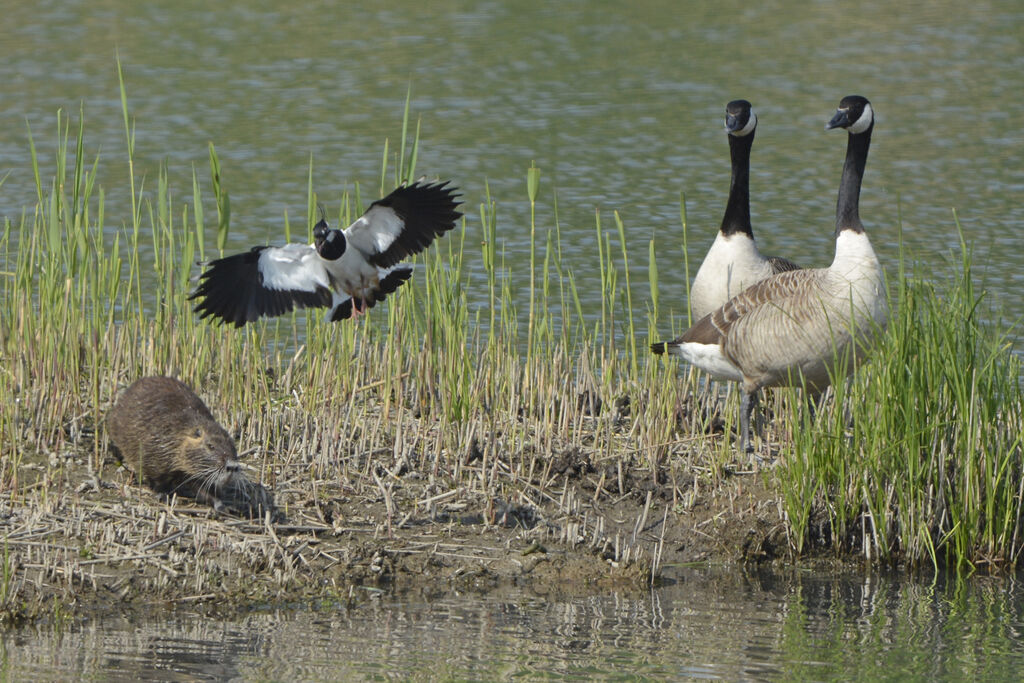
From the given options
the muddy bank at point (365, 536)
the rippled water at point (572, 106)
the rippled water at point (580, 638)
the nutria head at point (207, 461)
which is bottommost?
the rippled water at point (580, 638)

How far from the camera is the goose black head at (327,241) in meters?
7.38

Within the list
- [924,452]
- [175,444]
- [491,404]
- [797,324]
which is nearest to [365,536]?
[175,444]

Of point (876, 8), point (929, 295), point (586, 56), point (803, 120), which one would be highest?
point (876, 8)

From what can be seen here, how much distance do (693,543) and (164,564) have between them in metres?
2.67

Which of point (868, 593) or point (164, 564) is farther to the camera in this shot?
point (868, 593)

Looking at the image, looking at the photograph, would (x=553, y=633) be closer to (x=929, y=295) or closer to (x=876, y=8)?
(x=929, y=295)

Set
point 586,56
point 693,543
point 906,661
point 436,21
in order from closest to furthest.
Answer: point 906,661, point 693,543, point 586,56, point 436,21

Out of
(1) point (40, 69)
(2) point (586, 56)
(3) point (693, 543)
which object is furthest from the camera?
(2) point (586, 56)

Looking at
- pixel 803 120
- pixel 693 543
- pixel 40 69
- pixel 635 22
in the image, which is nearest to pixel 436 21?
pixel 635 22

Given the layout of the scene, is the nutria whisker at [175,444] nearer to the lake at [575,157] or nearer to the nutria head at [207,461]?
the nutria head at [207,461]

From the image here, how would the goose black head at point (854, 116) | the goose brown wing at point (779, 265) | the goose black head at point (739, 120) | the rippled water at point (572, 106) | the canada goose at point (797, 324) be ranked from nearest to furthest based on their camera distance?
the canada goose at point (797, 324) → the goose black head at point (854, 116) → the goose brown wing at point (779, 265) → the goose black head at point (739, 120) → the rippled water at point (572, 106)

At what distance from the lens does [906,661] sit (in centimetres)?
570

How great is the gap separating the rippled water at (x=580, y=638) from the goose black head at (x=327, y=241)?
1.97m

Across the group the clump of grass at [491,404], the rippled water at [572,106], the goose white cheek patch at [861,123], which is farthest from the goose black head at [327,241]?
the rippled water at [572,106]
